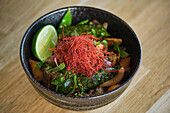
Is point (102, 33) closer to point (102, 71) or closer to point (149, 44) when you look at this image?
point (102, 71)

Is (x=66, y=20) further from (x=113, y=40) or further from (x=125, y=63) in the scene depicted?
(x=125, y=63)

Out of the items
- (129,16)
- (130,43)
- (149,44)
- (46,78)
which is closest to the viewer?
(46,78)

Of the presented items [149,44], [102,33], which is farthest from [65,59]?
[149,44]

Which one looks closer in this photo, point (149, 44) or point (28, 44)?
point (28, 44)

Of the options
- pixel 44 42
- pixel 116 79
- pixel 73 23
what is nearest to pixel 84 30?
pixel 73 23

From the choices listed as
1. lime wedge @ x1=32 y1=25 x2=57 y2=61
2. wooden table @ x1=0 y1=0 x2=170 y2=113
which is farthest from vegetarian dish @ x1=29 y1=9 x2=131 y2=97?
wooden table @ x1=0 y1=0 x2=170 y2=113

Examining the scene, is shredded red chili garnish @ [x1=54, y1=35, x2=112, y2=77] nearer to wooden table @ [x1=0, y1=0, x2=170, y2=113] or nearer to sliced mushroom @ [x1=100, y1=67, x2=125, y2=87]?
sliced mushroom @ [x1=100, y1=67, x2=125, y2=87]
